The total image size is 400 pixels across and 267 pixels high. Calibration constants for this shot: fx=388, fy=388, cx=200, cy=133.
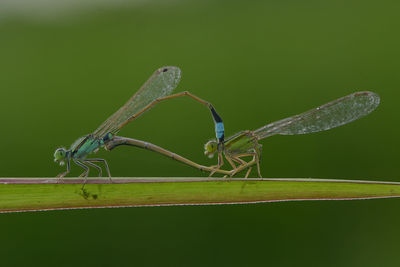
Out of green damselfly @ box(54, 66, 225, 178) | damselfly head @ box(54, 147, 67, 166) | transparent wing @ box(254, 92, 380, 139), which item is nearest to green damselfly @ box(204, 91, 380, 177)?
transparent wing @ box(254, 92, 380, 139)

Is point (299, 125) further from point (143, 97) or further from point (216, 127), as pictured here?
point (143, 97)

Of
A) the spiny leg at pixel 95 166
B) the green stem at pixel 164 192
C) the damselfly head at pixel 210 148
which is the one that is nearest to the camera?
the green stem at pixel 164 192

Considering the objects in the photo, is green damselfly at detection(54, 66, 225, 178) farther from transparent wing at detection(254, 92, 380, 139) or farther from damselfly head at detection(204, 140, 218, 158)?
transparent wing at detection(254, 92, 380, 139)

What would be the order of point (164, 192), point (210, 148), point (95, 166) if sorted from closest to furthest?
point (164, 192)
point (95, 166)
point (210, 148)

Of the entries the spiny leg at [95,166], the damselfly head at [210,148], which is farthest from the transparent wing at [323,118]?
the spiny leg at [95,166]

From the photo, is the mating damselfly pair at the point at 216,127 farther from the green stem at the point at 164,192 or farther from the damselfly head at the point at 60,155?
the green stem at the point at 164,192

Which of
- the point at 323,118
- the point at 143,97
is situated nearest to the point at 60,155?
the point at 143,97
